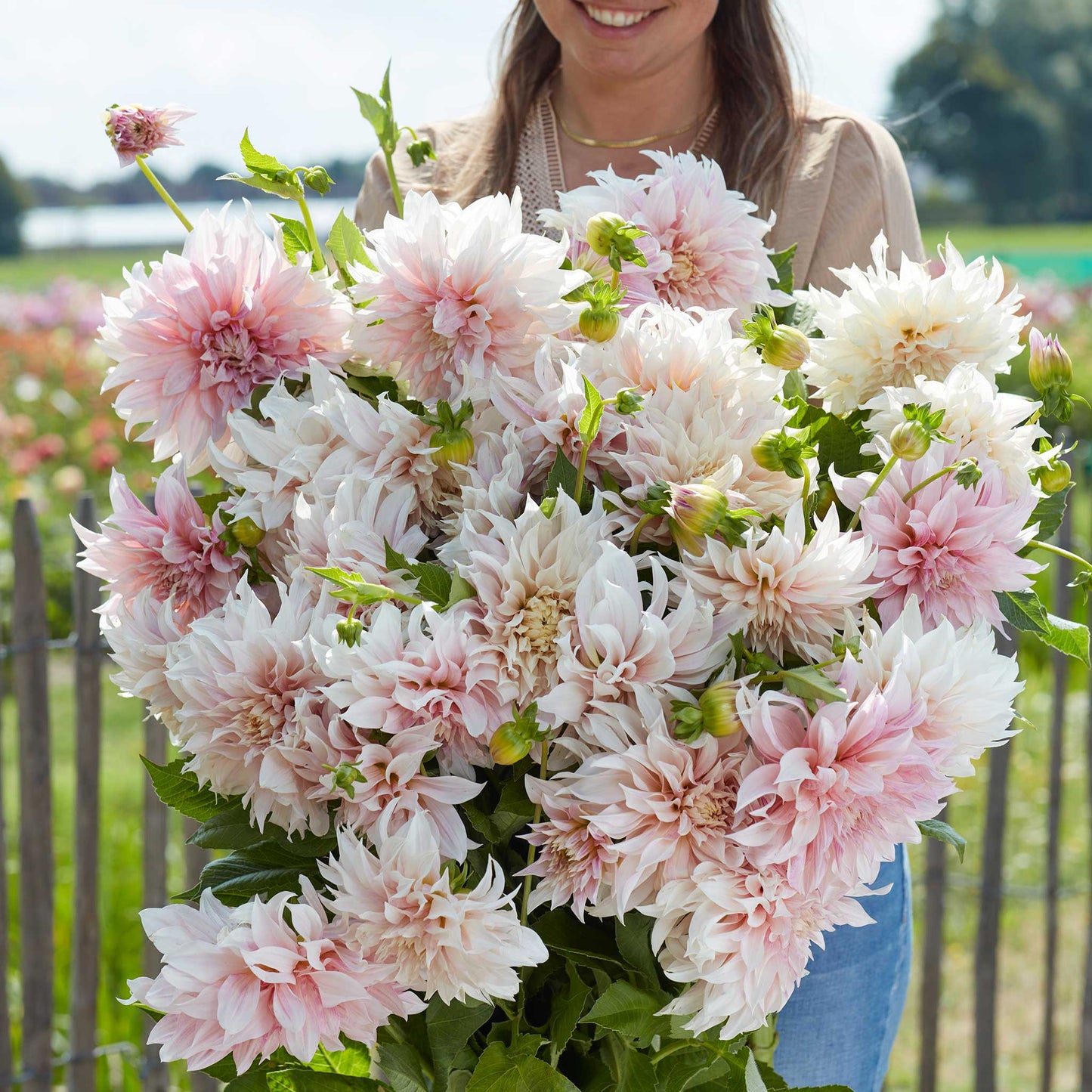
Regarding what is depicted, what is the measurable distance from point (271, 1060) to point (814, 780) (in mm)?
435

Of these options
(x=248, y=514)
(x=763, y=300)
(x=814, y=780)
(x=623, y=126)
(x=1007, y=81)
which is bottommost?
(x=814, y=780)

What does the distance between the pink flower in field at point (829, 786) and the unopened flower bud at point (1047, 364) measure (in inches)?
10.4

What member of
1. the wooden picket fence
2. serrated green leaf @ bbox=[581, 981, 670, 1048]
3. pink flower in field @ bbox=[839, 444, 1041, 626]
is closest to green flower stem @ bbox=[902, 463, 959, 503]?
pink flower in field @ bbox=[839, 444, 1041, 626]

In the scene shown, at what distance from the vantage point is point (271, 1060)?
826mm

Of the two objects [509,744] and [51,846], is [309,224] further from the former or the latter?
[51,846]

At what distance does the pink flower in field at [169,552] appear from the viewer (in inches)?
29.9

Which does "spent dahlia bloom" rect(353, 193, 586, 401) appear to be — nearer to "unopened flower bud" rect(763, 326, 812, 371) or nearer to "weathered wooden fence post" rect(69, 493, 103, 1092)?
"unopened flower bud" rect(763, 326, 812, 371)

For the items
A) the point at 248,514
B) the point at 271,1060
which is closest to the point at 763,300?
the point at 248,514

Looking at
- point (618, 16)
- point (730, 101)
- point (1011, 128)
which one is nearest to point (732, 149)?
point (730, 101)

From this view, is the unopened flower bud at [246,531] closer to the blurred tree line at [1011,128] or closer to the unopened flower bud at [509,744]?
the unopened flower bud at [509,744]

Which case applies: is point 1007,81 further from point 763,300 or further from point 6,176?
point 763,300

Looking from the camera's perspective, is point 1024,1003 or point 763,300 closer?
point 763,300

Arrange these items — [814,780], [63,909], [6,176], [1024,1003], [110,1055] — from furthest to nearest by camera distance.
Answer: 1. [6,176]
2. [1024,1003]
3. [63,909]
4. [110,1055]
5. [814,780]

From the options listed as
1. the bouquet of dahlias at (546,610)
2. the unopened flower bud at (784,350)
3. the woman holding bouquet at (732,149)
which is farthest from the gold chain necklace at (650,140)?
the unopened flower bud at (784,350)
